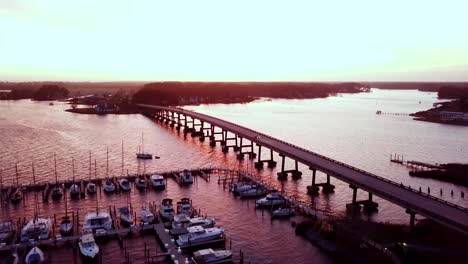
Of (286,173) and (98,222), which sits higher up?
(98,222)

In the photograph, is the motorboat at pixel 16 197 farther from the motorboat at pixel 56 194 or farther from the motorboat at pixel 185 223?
the motorboat at pixel 185 223

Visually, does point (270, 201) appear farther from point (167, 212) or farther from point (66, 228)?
point (66, 228)

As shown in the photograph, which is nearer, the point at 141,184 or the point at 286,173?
the point at 141,184

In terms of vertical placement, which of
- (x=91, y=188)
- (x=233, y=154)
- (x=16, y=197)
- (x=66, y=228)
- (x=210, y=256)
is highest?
(x=91, y=188)

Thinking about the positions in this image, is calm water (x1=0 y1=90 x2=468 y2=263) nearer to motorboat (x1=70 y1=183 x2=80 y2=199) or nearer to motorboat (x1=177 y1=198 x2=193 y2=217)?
motorboat (x1=70 y1=183 x2=80 y2=199)

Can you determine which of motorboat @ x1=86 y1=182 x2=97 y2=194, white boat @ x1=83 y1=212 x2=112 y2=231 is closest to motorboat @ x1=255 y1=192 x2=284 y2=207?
white boat @ x1=83 y1=212 x2=112 y2=231

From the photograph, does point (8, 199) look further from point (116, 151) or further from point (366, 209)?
point (366, 209)

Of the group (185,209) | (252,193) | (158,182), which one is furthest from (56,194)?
(252,193)
